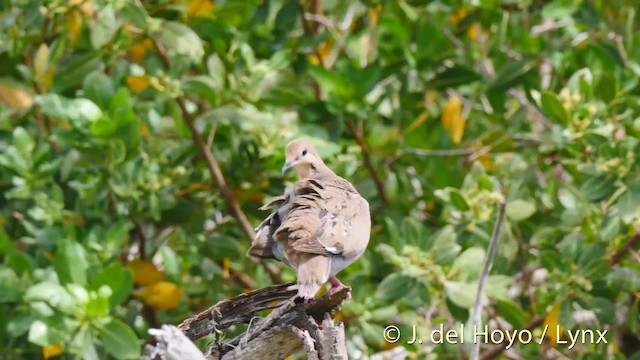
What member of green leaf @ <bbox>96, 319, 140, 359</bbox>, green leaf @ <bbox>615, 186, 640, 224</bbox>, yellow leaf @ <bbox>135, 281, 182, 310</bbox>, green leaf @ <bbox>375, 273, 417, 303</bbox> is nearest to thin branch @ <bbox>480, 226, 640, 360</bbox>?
green leaf @ <bbox>615, 186, 640, 224</bbox>

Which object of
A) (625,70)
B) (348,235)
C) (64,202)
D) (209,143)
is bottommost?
(64,202)

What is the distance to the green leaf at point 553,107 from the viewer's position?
457 centimetres

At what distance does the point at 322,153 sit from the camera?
456 cm

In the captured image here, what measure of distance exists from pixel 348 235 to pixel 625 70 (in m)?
2.06

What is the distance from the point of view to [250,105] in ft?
15.6

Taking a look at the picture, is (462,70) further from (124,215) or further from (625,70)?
(124,215)

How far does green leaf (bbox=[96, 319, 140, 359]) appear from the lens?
4.32 metres

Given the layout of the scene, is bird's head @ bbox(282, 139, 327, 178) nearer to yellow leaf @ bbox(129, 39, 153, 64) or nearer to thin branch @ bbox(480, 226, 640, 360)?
thin branch @ bbox(480, 226, 640, 360)

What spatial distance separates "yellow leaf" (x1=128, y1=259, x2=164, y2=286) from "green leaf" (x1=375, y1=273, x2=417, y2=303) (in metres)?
0.98

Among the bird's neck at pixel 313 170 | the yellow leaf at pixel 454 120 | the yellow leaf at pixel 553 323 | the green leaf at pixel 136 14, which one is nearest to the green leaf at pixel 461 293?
the yellow leaf at pixel 553 323

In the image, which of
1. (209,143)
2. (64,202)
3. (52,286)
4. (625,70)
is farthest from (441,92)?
(52,286)

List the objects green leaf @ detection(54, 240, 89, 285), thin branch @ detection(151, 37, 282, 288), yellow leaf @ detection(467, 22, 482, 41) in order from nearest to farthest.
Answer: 1. green leaf @ detection(54, 240, 89, 285)
2. thin branch @ detection(151, 37, 282, 288)
3. yellow leaf @ detection(467, 22, 482, 41)

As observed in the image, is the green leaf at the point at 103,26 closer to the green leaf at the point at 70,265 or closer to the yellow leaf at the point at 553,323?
the green leaf at the point at 70,265

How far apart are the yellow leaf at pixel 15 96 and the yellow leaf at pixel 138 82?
419 mm
